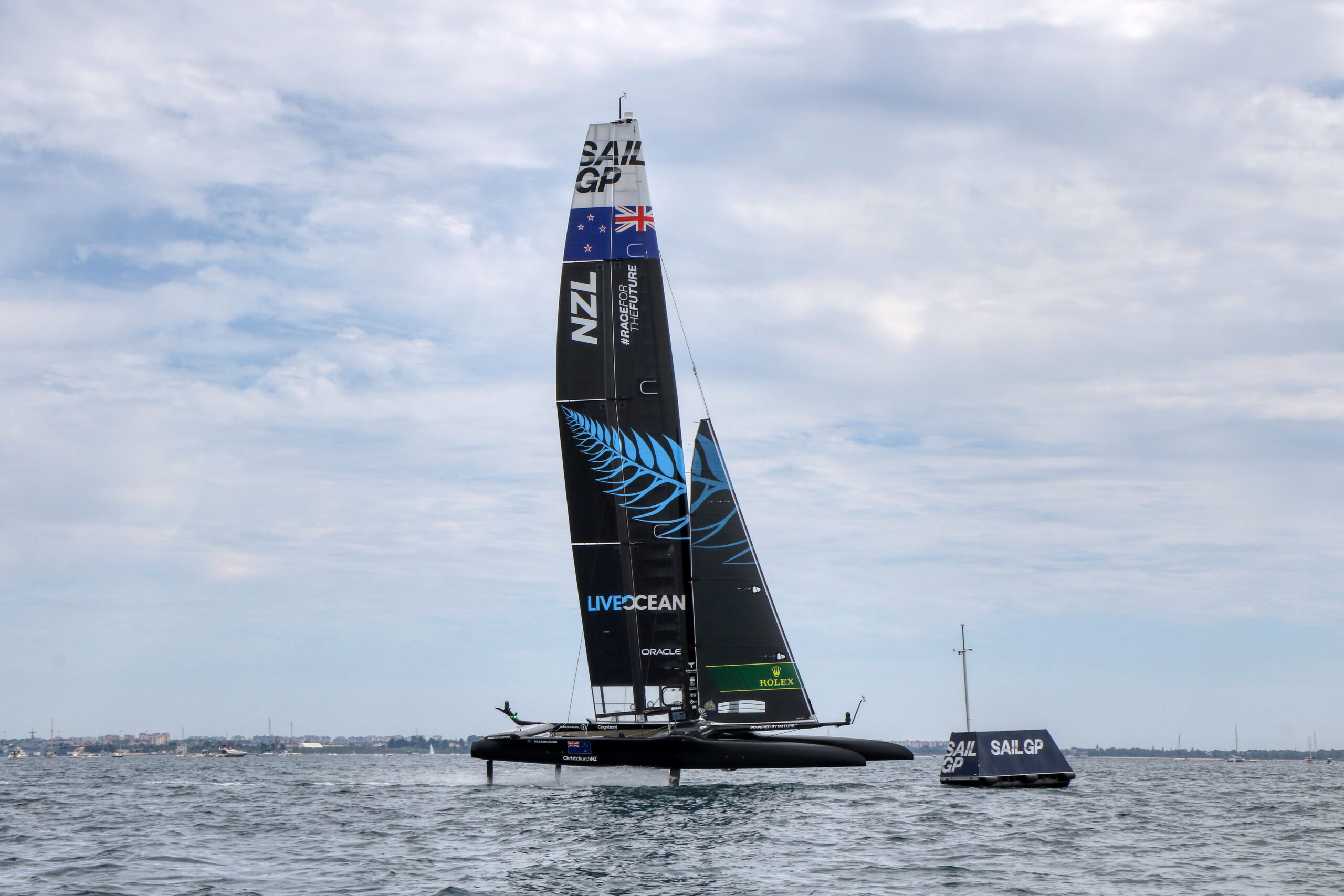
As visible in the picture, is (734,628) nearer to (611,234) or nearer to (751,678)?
(751,678)

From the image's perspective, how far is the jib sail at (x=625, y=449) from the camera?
118 ft

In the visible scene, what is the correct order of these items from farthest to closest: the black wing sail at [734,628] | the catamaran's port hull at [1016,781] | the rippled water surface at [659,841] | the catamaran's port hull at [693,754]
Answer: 1. the catamaran's port hull at [1016,781]
2. the black wing sail at [734,628]
3. the catamaran's port hull at [693,754]
4. the rippled water surface at [659,841]

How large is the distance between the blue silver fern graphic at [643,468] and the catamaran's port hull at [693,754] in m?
6.97

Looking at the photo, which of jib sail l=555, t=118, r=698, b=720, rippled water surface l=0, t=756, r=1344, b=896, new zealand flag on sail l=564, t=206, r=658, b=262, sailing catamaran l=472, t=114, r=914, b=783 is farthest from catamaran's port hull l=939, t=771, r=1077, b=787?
new zealand flag on sail l=564, t=206, r=658, b=262

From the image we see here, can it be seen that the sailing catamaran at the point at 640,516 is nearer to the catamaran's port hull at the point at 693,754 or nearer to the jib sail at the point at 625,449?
the jib sail at the point at 625,449

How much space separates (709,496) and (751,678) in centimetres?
585

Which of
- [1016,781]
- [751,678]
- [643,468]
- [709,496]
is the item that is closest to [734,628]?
[751,678]

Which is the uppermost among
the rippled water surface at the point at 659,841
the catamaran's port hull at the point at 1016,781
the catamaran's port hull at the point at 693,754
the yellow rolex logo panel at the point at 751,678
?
the yellow rolex logo panel at the point at 751,678

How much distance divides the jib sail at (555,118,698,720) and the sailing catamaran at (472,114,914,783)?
0.12 ft

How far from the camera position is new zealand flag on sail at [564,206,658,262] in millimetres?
36250

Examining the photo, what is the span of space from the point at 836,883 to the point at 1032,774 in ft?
72.7

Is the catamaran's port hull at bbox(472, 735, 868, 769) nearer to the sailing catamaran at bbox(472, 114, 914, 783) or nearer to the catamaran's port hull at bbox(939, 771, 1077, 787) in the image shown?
→ the sailing catamaran at bbox(472, 114, 914, 783)

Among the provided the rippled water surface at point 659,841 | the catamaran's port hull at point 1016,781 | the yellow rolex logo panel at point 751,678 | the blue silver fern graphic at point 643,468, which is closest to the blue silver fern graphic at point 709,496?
the blue silver fern graphic at point 643,468

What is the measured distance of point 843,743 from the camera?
111 ft
